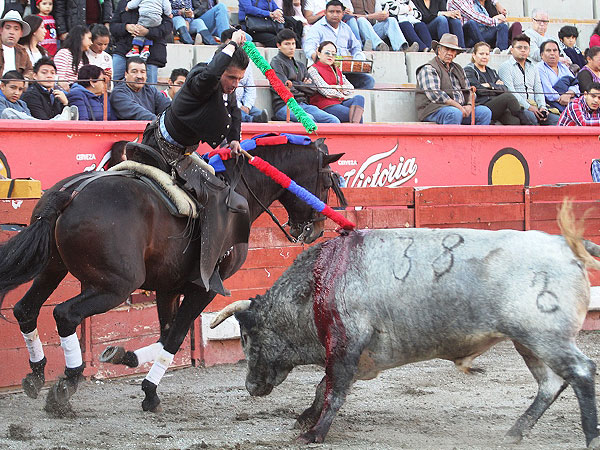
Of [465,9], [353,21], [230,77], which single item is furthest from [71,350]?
[465,9]

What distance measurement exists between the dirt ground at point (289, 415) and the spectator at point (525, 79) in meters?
5.86

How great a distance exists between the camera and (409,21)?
12.9m

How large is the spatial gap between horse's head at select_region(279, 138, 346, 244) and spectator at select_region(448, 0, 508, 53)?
27.2ft

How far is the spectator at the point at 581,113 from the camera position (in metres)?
11.2

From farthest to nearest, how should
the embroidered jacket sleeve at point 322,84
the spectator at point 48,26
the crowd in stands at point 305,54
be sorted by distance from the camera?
the embroidered jacket sleeve at point 322,84 < the spectator at point 48,26 < the crowd in stands at point 305,54

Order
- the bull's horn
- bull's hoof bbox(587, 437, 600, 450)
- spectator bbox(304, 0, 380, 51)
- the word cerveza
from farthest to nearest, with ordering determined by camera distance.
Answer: spectator bbox(304, 0, 380, 51) → the word cerveza → the bull's horn → bull's hoof bbox(587, 437, 600, 450)

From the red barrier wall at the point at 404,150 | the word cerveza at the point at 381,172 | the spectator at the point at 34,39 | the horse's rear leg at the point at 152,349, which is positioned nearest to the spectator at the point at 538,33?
the red barrier wall at the point at 404,150

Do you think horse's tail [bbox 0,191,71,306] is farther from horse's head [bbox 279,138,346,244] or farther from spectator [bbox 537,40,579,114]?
spectator [bbox 537,40,579,114]

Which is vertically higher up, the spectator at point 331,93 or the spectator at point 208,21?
the spectator at point 208,21

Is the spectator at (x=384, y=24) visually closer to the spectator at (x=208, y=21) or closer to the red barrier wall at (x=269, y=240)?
the spectator at (x=208, y=21)

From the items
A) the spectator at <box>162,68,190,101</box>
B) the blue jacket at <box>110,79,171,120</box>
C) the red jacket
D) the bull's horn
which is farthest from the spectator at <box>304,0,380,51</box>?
the bull's horn

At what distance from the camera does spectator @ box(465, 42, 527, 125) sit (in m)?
11.1

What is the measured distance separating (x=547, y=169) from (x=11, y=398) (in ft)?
25.5

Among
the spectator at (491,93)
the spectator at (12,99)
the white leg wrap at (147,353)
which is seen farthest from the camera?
the spectator at (491,93)
